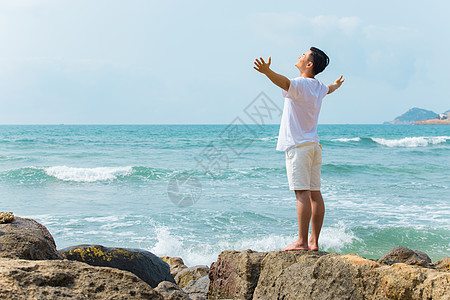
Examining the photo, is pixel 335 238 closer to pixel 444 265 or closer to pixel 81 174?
pixel 444 265

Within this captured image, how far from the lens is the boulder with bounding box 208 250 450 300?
7.25ft

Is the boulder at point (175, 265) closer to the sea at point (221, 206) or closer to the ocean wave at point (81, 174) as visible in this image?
the sea at point (221, 206)

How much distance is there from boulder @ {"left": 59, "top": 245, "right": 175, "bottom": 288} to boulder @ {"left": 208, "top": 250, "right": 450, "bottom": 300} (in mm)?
706

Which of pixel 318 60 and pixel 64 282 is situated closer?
pixel 64 282

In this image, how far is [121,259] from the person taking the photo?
12.9 ft

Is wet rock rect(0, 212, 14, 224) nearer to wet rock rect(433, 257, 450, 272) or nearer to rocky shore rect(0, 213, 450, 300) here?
rocky shore rect(0, 213, 450, 300)

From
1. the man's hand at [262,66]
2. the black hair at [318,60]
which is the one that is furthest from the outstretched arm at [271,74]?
the black hair at [318,60]

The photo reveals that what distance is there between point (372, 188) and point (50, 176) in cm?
1100

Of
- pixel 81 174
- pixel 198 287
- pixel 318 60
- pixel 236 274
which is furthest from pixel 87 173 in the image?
pixel 318 60

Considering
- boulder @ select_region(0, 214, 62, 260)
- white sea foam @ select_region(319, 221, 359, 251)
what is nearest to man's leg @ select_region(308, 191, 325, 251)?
boulder @ select_region(0, 214, 62, 260)

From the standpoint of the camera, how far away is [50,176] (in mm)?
15617

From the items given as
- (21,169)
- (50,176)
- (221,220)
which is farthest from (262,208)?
(21,169)

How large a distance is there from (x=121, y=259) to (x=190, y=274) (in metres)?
1.55

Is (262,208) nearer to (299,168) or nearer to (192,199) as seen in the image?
(192,199)
